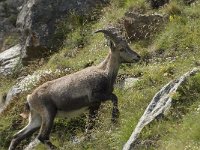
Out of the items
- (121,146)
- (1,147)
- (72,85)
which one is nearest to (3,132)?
(1,147)

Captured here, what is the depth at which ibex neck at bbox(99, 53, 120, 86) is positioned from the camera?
12.5 metres

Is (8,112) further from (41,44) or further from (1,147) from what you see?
(41,44)

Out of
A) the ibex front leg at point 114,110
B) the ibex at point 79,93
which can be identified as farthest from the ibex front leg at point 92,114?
the ibex front leg at point 114,110

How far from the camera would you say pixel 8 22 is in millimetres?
23203

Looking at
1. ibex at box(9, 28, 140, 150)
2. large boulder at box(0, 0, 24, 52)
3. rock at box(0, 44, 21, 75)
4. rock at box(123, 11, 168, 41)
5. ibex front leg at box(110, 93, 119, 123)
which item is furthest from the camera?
large boulder at box(0, 0, 24, 52)

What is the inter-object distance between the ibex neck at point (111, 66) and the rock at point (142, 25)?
3.67 metres

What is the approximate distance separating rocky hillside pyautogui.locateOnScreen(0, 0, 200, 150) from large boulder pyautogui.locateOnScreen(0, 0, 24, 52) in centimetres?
4

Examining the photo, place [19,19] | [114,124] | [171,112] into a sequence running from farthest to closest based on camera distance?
[19,19], [114,124], [171,112]

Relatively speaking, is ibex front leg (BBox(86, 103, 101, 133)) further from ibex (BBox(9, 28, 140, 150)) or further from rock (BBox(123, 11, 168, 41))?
rock (BBox(123, 11, 168, 41))

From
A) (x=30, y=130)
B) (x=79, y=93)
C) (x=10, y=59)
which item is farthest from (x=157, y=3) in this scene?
(x=30, y=130)

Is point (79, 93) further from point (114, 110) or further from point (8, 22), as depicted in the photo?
point (8, 22)

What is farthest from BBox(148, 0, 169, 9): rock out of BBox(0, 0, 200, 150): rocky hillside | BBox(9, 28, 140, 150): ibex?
BBox(9, 28, 140, 150): ibex

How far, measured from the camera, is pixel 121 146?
400 inches

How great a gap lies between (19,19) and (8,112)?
6401mm
